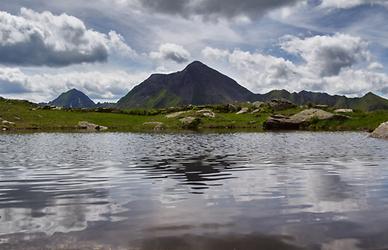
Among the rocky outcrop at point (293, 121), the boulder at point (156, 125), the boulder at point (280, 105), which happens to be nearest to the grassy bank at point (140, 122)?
the boulder at point (156, 125)

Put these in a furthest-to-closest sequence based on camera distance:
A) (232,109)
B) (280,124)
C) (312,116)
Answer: (232,109), (312,116), (280,124)

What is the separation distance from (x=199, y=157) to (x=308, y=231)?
95.3 feet

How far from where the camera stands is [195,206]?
18.8 metres

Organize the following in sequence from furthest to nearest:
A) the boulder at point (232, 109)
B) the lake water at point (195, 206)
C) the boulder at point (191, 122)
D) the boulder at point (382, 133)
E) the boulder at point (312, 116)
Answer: the boulder at point (232, 109), the boulder at point (191, 122), the boulder at point (312, 116), the boulder at point (382, 133), the lake water at point (195, 206)

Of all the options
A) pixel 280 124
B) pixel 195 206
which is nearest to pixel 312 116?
pixel 280 124

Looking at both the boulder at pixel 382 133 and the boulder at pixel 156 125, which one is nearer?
the boulder at pixel 382 133

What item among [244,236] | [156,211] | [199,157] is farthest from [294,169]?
[244,236]

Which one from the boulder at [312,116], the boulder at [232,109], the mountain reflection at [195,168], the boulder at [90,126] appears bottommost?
the mountain reflection at [195,168]

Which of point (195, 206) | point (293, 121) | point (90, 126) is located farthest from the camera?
point (90, 126)

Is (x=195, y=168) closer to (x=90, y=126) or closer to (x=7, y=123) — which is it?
(x=90, y=126)

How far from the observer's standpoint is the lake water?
44.0 feet

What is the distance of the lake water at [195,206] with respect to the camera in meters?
13.4

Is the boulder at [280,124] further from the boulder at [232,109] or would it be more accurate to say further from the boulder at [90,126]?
the boulder at [232,109]

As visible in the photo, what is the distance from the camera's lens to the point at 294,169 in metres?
32.7
